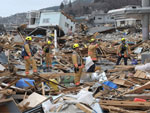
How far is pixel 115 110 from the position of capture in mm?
4871

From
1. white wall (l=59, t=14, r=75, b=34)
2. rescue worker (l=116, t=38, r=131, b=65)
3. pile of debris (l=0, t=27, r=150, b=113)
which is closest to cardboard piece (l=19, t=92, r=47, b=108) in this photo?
pile of debris (l=0, t=27, r=150, b=113)

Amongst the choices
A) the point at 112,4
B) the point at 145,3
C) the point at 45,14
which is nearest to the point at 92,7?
the point at 112,4

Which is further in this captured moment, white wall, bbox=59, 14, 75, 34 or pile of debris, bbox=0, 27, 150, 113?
white wall, bbox=59, 14, 75, 34

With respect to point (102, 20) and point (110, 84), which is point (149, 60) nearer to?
point (110, 84)

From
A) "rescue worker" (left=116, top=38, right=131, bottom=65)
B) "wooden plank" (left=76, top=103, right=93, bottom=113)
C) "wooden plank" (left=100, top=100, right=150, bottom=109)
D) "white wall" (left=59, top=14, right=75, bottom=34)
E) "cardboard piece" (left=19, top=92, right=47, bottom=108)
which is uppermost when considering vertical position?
"white wall" (left=59, top=14, right=75, bottom=34)

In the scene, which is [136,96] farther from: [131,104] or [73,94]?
[73,94]

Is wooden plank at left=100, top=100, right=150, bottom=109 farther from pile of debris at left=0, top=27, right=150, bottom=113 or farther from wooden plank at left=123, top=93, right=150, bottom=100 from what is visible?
wooden plank at left=123, top=93, right=150, bottom=100

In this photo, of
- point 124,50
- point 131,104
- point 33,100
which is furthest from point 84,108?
point 124,50

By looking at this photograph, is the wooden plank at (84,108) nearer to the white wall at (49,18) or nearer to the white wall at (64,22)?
the white wall at (49,18)

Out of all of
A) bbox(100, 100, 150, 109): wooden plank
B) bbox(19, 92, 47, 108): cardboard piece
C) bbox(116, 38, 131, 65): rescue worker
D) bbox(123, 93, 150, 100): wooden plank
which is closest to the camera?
bbox(100, 100, 150, 109): wooden plank

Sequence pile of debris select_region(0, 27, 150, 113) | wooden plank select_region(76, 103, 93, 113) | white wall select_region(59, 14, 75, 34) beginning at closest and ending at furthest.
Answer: wooden plank select_region(76, 103, 93, 113) → pile of debris select_region(0, 27, 150, 113) → white wall select_region(59, 14, 75, 34)

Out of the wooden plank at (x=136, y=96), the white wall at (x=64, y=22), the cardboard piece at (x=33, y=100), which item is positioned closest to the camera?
the cardboard piece at (x=33, y=100)

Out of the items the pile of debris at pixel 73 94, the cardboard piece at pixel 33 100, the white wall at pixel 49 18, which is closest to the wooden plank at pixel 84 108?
the pile of debris at pixel 73 94

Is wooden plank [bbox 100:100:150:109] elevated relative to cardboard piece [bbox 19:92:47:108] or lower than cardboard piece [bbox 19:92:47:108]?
lower
